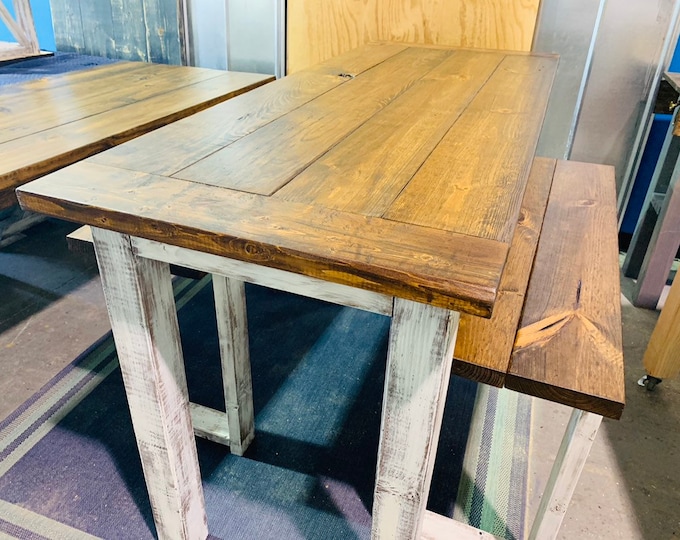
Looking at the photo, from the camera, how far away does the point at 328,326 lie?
2004 mm

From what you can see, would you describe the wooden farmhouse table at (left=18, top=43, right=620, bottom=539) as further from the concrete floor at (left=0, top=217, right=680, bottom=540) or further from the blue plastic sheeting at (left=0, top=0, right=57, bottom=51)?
the blue plastic sheeting at (left=0, top=0, right=57, bottom=51)

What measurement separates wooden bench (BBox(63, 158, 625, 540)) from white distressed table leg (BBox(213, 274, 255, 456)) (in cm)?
55

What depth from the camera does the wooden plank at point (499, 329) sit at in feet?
2.85

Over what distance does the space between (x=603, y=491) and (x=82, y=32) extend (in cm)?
277

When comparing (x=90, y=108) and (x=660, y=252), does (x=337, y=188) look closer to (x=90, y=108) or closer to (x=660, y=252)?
(x=90, y=108)

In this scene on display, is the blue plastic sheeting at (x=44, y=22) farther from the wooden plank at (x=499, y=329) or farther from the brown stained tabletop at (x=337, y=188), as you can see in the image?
the wooden plank at (x=499, y=329)

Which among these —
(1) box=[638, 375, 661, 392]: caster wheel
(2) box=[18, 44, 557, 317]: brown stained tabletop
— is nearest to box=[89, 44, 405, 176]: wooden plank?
(2) box=[18, 44, 557, 317]: brown stained tabletop

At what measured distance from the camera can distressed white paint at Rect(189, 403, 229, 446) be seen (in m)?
1.47

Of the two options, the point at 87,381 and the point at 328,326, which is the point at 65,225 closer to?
the point at 87,381

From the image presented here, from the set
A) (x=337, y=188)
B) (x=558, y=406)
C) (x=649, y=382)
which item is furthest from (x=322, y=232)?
(x=649, y=382)

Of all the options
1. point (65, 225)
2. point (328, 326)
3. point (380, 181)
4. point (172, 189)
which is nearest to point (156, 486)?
point (172, 189)

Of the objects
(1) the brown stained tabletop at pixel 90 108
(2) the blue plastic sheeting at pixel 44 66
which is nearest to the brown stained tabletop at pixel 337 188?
(1) the brown stained tabletop at pixel 90 108

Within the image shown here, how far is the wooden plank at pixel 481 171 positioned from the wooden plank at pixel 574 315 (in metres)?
0.24

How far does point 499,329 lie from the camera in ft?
3.03
